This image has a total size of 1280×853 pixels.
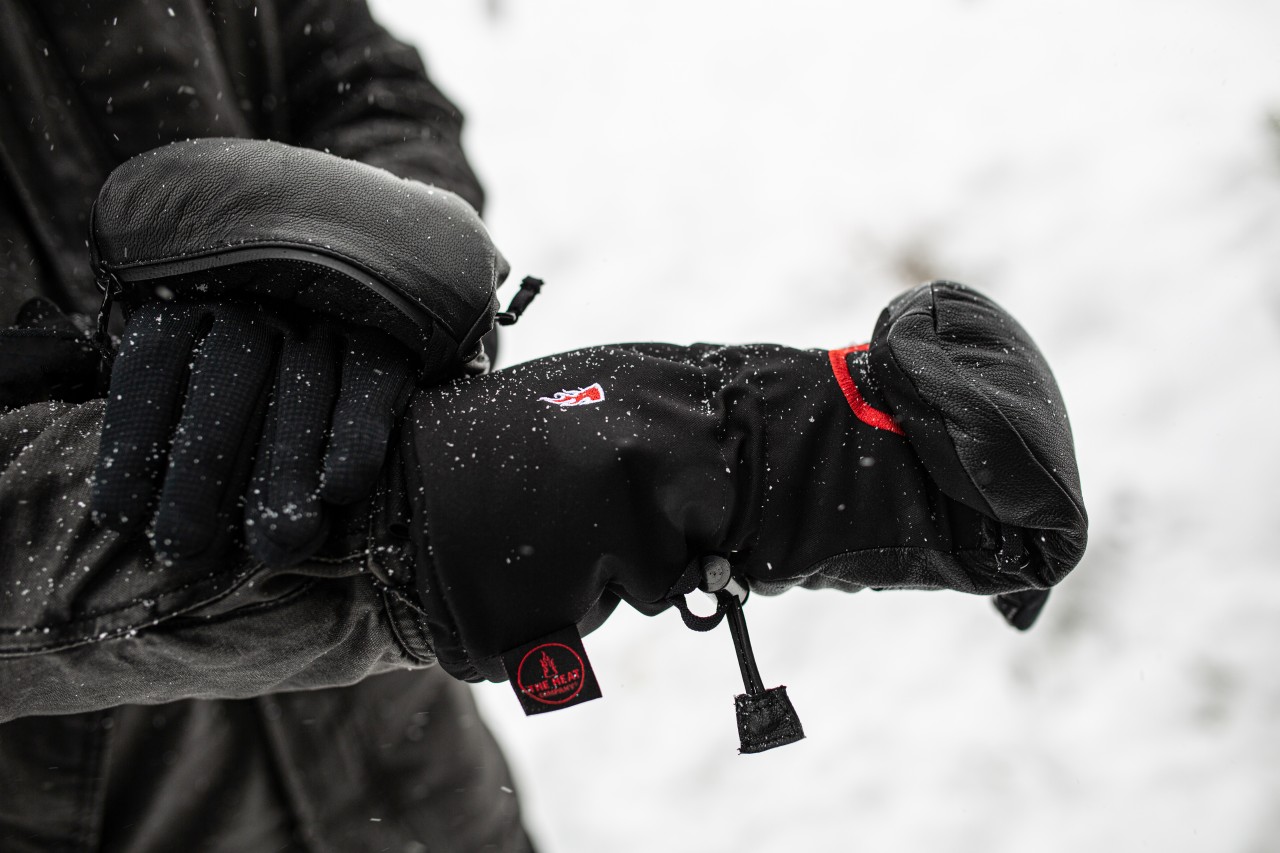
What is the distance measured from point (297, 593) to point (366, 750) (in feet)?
1.51

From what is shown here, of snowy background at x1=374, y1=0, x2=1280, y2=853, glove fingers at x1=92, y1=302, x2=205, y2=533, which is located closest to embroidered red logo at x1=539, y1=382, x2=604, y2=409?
glove fingers at x1=92, y1=302, x2=205, y2=533

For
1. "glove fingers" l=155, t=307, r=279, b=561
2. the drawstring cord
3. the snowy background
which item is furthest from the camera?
the snowy background

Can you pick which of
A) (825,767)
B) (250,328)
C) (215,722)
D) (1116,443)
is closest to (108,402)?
(250,328)

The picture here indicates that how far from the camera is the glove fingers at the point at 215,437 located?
493 millimetres

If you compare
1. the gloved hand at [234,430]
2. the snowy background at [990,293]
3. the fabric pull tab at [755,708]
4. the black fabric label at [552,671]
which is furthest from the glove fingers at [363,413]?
the snowy background at [990,293]

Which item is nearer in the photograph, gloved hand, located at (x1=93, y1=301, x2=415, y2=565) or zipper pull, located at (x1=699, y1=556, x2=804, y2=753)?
gloved hand, located at (x1=93, y1=301, x2=415, y2=565)

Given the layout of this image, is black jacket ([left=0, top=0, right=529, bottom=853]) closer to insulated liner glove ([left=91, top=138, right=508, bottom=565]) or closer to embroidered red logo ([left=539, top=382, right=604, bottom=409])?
insulated liner glove ([left=91, top=138, right=508, bottom=565])

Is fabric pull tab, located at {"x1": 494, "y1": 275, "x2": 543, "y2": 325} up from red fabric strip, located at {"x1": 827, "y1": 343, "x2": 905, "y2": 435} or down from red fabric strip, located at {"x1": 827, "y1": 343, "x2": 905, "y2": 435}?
up

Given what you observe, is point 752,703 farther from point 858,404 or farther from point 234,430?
point 234,430

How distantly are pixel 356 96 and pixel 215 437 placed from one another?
2.01ft

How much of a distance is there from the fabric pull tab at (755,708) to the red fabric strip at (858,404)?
0.53 ft

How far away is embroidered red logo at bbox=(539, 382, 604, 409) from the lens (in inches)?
22.9

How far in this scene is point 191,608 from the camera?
0.52 meters

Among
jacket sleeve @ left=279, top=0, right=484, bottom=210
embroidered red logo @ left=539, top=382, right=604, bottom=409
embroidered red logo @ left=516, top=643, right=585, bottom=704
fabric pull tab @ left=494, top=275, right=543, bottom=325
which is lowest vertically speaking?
embroidered red logo @ left=516, top=643, right=585, bottom=704
